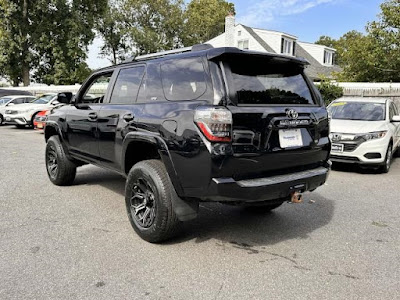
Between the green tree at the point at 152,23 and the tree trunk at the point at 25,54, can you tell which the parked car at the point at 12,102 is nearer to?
the tree trunk at the point at 25,54

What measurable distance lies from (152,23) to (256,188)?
4293 cm

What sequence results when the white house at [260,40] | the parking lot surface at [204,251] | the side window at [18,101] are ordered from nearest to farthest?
the parking lot surface at [204,251] < the side window at [18,101] < the white house at [260,40]

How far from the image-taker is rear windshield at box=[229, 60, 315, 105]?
343 cm

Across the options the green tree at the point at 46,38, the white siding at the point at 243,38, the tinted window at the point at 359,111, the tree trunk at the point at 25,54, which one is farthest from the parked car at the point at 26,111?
the white siding at the point at 243,38

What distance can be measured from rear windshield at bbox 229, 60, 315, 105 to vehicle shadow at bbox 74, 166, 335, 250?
4.94 feet

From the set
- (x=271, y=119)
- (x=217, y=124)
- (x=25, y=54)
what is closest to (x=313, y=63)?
(x=25, y=54)

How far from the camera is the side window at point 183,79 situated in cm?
348

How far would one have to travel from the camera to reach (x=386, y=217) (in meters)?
4.89

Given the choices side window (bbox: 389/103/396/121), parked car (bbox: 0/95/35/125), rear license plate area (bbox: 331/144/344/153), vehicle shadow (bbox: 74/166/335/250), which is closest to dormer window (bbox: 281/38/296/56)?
parked car (bbox: 0/95/35/125)

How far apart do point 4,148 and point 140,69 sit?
306 inches

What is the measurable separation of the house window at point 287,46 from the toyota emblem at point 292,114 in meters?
28.7

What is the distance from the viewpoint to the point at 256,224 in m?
4.51

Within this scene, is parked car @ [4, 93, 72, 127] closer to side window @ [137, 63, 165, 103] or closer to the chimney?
side window @ [137, 63, 165, 103]

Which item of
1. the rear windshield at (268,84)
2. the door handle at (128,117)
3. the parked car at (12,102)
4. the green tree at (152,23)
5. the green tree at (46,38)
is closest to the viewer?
the rear windshield at (268,84)
